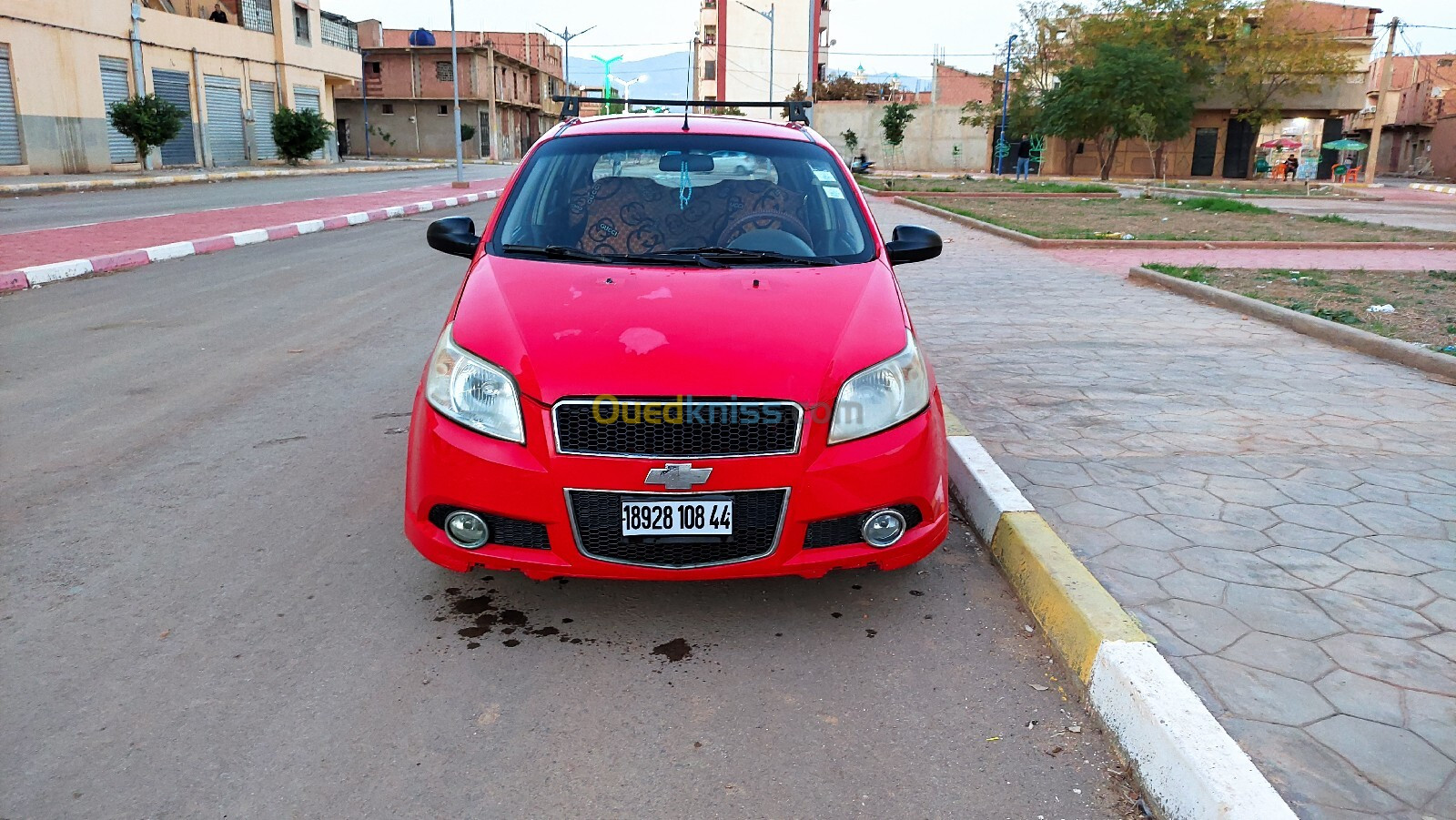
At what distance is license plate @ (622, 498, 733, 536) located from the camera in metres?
2.95

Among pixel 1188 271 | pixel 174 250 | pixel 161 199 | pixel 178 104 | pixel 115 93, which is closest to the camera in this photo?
pixel 1188 271

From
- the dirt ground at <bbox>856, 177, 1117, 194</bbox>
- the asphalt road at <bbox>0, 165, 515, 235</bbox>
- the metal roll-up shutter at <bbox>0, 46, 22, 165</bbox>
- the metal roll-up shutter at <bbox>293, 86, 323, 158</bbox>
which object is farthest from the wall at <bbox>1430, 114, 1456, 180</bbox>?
the metal roll-up shutter at <bbox>0, 46, 22, 165</bbox>

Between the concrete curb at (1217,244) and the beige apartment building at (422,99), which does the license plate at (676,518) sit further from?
the beige apartment building at (422,99)

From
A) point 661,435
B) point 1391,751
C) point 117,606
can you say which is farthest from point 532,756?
point 1391,751

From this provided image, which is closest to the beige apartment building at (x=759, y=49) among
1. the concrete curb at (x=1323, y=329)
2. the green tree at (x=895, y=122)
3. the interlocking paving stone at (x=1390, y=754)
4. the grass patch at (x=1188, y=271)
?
the green tree at (x=895, y=122)

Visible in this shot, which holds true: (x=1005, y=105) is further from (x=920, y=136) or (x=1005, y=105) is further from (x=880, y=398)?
(x=880, y=398)

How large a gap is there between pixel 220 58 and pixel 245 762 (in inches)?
1623

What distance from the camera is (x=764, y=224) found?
4.14 meters

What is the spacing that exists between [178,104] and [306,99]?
31.7 ft

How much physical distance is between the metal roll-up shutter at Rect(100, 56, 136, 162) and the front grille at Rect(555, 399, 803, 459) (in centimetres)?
3345

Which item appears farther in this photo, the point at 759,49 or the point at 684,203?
the point at 759,49

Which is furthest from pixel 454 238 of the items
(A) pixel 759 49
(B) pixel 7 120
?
(A) pixel 759 49

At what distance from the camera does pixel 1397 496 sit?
4.18 m

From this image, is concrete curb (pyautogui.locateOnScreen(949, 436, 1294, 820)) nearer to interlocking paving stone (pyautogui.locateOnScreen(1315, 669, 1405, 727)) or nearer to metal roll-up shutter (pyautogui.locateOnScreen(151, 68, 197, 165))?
interlocking paving stone (pyautogui.locateOnScreen(1315, 669, 1405, 727))
